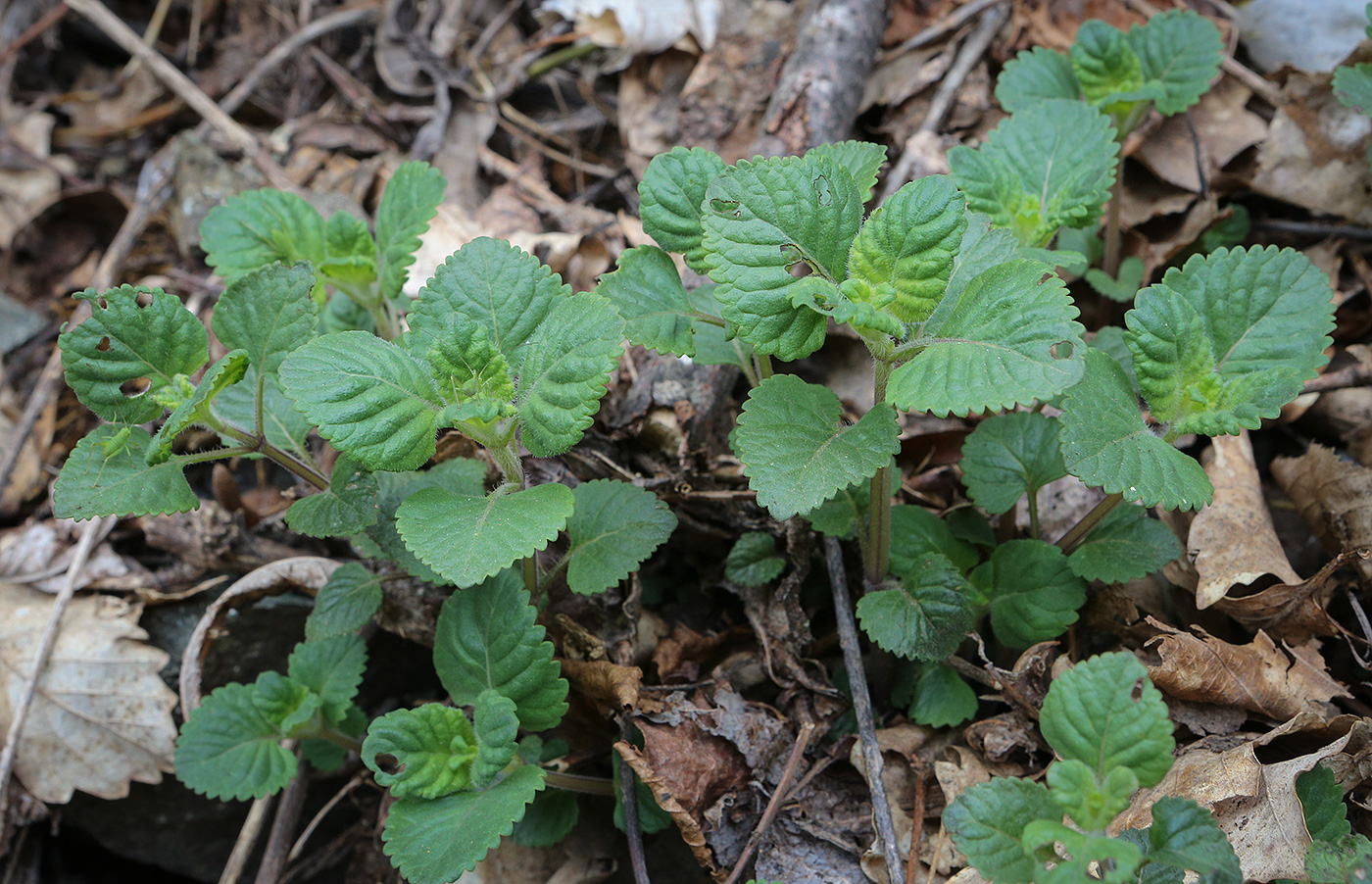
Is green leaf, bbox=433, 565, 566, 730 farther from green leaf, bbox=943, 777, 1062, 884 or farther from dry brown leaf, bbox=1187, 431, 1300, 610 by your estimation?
dry brown leaf, bbox=1187, 431, 1300, 610

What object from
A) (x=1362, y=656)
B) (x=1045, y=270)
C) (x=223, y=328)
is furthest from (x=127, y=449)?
(x=1362, y=656)

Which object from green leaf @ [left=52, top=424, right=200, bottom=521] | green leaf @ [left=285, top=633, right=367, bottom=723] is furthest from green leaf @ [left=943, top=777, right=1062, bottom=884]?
green leaf @ [left=52, top=424, right=200, bottom=521]

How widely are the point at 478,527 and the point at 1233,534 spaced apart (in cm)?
190

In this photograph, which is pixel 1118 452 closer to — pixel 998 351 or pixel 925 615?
pixel 998 351

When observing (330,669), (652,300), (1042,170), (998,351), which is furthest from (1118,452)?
(330,669)

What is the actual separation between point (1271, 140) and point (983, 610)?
6.68ft

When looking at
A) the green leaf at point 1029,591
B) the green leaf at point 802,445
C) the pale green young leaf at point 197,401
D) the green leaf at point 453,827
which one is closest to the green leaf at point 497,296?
the pale green young leaf at point 197,401

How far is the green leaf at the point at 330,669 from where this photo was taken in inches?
94.3

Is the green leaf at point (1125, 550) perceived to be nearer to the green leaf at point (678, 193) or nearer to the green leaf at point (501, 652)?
the green leaf at point (678, 193)

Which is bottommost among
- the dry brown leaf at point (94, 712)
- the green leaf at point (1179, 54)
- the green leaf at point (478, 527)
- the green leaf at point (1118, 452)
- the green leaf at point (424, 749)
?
the dry brown leaf at point (94, 712)

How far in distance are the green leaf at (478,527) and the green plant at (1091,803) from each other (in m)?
0.93

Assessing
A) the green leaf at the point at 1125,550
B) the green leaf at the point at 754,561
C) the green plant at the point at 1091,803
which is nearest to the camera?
the green plant at the point at 1091,803

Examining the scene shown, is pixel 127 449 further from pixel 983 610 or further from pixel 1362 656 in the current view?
→ pixel 1362 656

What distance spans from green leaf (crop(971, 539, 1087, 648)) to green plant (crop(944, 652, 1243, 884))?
522 millimetres
